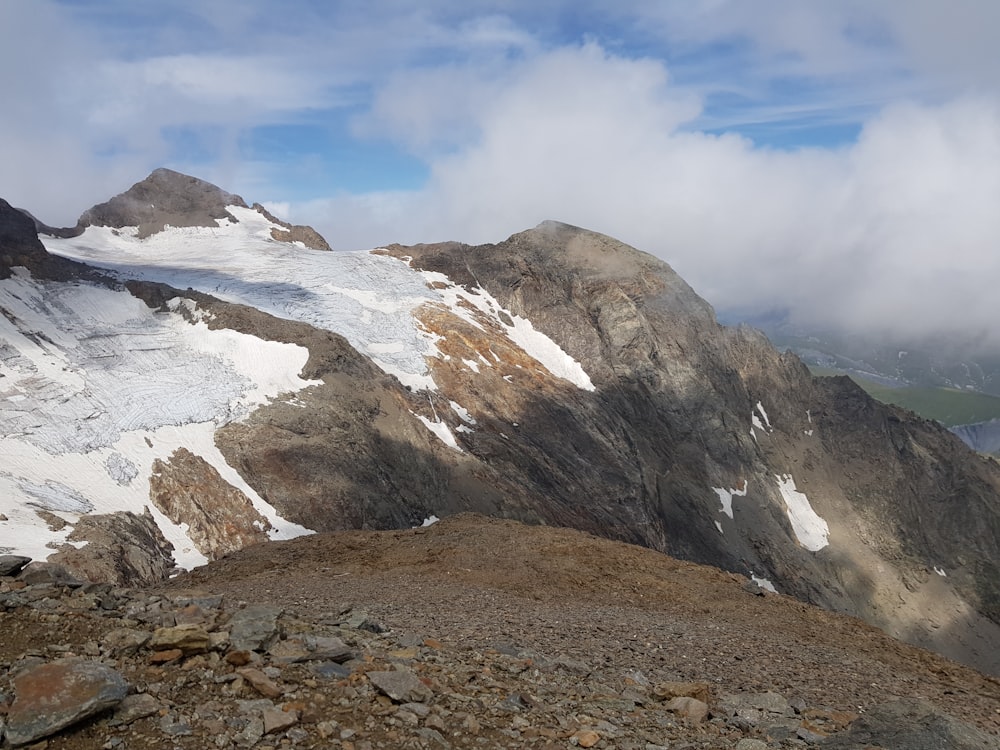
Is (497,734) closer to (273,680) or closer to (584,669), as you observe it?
(273,680)

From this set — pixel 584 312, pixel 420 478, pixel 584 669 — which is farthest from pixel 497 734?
pixel 584 312

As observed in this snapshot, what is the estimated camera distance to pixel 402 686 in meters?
8.82

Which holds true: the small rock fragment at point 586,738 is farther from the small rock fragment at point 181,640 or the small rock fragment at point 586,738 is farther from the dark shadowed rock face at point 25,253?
the dark shadowed rock face at point 25,253

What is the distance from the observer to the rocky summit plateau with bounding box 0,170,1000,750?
9.03 m

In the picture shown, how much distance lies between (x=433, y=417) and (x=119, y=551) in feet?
93.8

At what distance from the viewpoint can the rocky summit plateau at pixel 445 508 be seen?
903 centimetres

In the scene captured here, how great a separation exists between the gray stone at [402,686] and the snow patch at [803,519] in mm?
78269

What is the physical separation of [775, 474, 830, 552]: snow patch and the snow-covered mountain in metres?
0.31

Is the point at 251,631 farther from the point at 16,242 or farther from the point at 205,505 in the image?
the point at 16,242

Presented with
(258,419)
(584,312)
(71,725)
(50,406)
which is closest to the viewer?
(71,725)

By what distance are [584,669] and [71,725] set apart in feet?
23.9

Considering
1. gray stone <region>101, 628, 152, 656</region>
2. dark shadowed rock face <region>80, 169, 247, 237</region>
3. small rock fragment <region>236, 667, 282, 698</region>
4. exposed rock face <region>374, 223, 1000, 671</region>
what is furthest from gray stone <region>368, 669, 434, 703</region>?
dark shadowed rock face <region>80, 169, 247, 237</region>

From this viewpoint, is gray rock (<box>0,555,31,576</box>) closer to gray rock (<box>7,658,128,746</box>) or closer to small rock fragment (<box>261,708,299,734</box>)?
gray rock (<box>7,658,128,746</box>)

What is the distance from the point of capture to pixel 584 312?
79.4 metres
